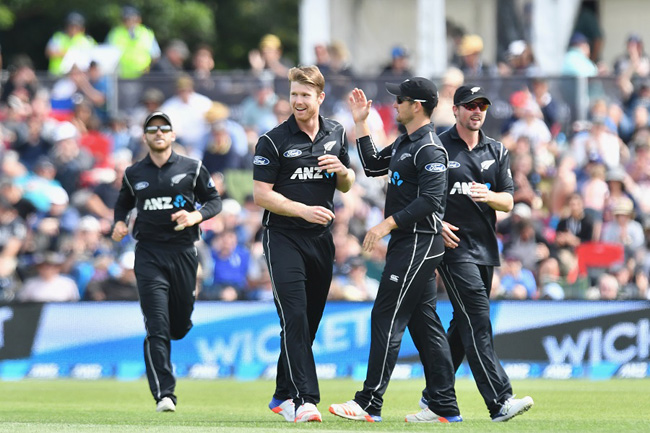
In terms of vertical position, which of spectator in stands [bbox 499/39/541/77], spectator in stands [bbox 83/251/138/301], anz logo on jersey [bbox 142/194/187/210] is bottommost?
spectator in stands [bbox 83/251/138/301]

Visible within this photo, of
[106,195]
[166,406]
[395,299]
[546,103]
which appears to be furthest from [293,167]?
[546,103]

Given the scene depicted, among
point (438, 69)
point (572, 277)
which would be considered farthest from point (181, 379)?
point (438, 69)

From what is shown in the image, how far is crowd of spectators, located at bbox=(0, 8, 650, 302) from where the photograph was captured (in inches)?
672

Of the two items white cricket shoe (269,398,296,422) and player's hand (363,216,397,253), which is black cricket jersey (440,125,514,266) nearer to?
player's hand (363,216,397,253)

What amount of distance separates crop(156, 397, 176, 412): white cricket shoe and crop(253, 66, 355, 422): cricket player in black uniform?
1408mm

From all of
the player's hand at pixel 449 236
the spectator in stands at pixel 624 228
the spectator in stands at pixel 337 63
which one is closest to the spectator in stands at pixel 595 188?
the spectator in stands at pixel 624 228

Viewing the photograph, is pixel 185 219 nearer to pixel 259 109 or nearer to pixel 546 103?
pixel 259 109

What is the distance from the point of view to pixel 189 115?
2002 centimetres

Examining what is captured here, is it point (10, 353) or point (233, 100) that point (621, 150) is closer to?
point (233, 100)

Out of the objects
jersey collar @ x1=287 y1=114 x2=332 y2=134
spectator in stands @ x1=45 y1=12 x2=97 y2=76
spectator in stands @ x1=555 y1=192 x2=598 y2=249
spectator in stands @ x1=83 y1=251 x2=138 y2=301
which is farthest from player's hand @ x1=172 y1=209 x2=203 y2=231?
spectator in stands @ x1=45 y1=12 x2=97 y2=76

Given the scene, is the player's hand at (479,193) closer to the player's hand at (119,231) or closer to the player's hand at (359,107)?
the player's hand at (359,107)

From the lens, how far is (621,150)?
19297mm

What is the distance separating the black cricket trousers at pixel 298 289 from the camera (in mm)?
9414

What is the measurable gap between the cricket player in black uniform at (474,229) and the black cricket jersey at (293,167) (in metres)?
0.97
